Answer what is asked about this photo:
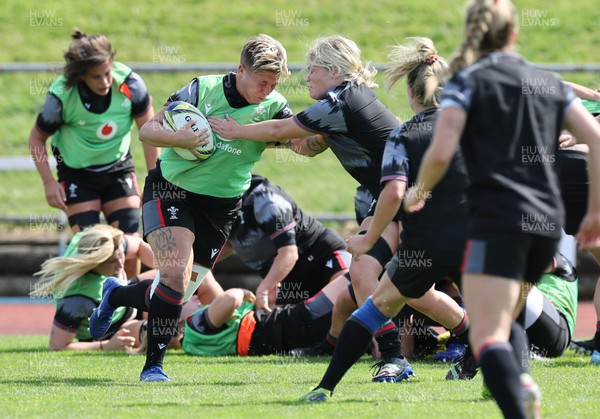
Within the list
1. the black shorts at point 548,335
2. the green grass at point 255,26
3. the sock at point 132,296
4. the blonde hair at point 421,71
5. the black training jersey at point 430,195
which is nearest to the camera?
the black training jersey at point 430,195

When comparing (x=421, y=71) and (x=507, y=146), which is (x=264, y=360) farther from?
(x=507, y=146)

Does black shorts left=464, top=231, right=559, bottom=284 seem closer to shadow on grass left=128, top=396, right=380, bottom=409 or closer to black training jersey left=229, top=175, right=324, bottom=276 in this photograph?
shadow on grass left=128, top=396, right=380, bottom=409

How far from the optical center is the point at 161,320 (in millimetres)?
5656

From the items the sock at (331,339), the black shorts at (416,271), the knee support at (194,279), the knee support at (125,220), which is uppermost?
the black shorts at (416,271)

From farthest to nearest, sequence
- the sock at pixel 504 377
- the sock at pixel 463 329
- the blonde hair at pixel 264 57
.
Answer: the sock at pixel 463 329 < the blonde hair at pixel 264 57 < the sock at pixel 504 377

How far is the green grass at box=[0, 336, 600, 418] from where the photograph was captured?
14.6ft

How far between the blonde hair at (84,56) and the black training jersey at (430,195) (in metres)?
3.67

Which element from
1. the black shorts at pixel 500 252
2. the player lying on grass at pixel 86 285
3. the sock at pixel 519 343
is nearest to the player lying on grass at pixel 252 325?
the player lying on grass at pixel 86 285

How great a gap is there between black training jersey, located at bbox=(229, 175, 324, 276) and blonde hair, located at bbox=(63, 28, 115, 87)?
1576mm

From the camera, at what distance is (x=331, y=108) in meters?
5.56

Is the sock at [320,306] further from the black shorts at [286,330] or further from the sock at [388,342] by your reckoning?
the sock at [388,342]

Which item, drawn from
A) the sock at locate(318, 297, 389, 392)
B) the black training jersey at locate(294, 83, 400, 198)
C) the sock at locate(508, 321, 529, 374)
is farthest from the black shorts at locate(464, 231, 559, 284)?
the black training jersey at locate(294, 83, 400, 198)

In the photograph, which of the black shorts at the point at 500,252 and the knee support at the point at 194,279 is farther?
the knee support at the point at 194,279

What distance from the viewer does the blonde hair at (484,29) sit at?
3.68 meters
